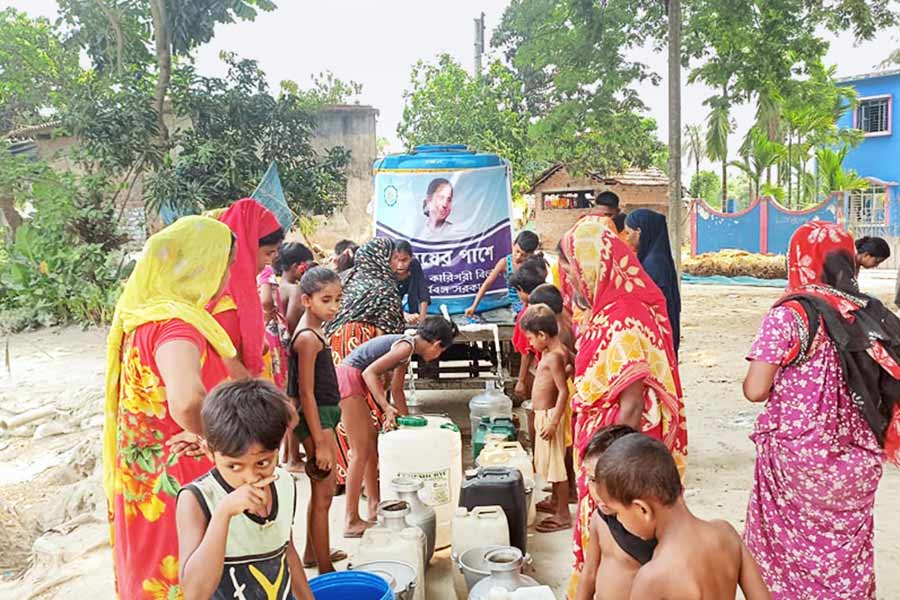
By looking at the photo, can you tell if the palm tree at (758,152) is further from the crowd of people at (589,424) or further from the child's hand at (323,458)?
the child's hand at (323,458)

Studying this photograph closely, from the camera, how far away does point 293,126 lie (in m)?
11.7

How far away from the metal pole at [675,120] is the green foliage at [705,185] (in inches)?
985

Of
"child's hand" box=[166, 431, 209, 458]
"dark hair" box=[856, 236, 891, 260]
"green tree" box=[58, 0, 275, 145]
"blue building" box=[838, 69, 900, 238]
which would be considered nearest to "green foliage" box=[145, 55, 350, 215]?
"green tree" box=[58, 0, 275, 145]

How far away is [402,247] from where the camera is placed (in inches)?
219

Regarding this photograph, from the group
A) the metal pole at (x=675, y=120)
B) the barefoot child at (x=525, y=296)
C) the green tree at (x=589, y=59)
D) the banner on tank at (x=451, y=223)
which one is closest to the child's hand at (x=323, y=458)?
the barefoot child at (x=525, y=296)

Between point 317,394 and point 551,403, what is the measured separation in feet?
4.57

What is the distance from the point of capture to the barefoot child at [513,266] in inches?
241

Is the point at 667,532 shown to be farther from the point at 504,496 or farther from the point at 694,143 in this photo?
the point at 694,143

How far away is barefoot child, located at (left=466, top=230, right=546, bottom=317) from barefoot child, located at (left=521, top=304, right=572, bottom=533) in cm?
196

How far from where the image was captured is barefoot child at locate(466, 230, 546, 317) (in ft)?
20.1

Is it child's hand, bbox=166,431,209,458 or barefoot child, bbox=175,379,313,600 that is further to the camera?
child's hand, bbox=166,431,209,458

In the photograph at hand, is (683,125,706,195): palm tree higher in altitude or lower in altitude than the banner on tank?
higher

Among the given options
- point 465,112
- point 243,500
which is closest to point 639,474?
point 243,500

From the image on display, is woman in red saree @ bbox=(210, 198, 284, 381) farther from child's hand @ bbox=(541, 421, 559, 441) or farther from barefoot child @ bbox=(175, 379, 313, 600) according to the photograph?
child's hand @ bbox=(541, 421, 559, 441)
